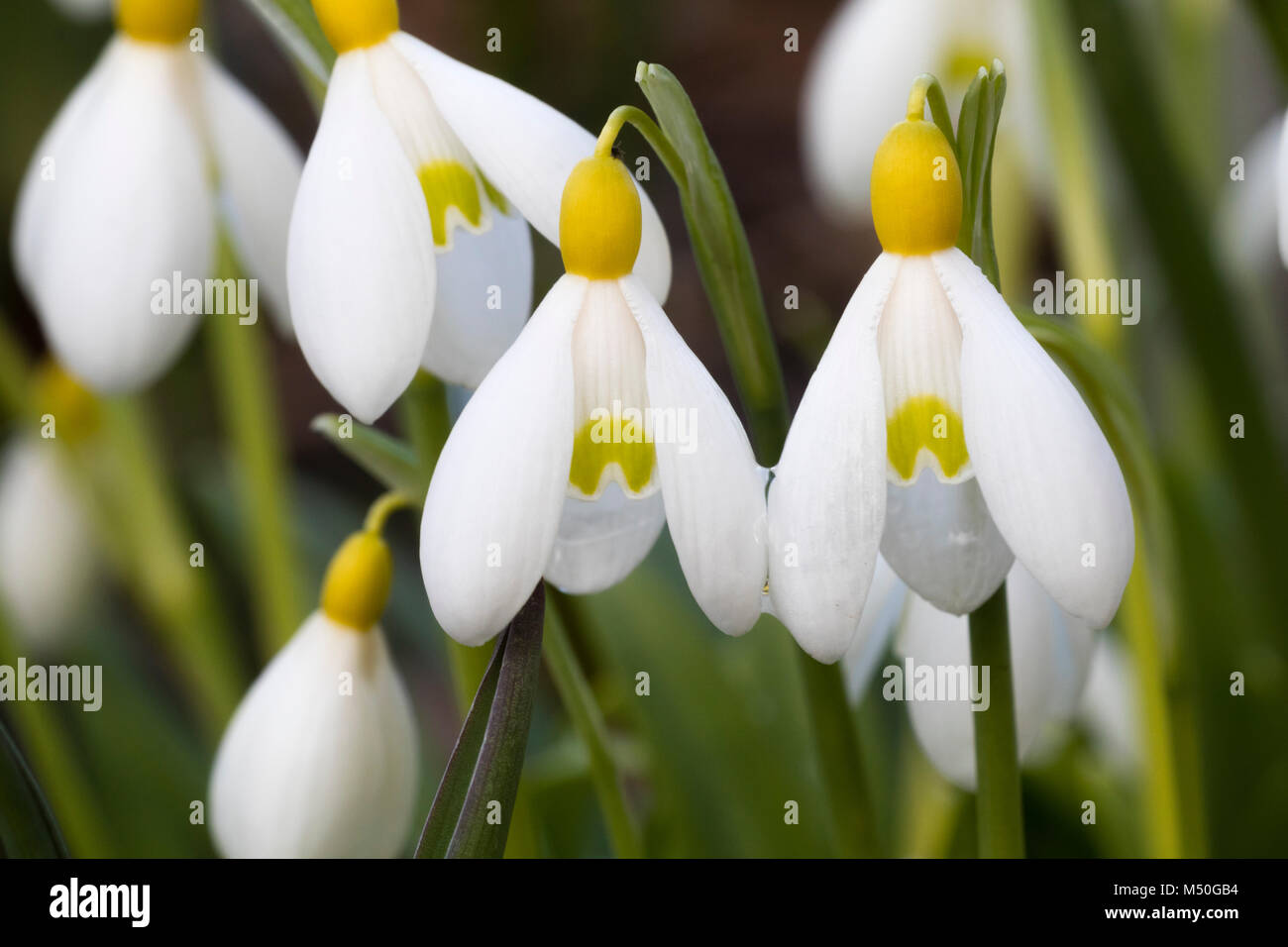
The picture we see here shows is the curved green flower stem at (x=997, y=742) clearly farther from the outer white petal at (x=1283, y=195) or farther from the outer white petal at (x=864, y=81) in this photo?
the outer white petal at (x=864, y=81)

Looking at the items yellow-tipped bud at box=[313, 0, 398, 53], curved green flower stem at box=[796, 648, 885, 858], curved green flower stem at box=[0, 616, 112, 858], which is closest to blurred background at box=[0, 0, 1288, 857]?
curved green flower stem at box=[0, 616, 112, 858]

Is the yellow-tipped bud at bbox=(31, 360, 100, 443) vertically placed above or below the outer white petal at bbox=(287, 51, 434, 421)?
above

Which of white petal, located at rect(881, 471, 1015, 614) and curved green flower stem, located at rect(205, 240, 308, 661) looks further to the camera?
curved green flower stem, located at rect(205, 240, 308, 661)

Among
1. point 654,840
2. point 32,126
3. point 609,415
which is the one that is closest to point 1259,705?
point 654,840

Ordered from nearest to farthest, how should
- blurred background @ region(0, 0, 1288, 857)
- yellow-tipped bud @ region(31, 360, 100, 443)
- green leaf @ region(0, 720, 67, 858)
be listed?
green leaf @ region(0, 720, 67, 858) → blurred background @ region(0, 0, 1288, 857) → yellow-tipped bud @ region(31, 360, 100, 443)

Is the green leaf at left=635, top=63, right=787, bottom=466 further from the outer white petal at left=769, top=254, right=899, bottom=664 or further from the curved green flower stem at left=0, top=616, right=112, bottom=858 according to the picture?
the curved green flower stem at left=0, top=616, right=112, bottom=858

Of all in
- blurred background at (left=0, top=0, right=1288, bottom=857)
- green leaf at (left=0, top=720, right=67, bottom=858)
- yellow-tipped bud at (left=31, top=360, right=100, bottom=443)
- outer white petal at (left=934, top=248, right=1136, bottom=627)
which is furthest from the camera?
yellow-tipped bud at (left=31, top=360, right=100, bottom=443)

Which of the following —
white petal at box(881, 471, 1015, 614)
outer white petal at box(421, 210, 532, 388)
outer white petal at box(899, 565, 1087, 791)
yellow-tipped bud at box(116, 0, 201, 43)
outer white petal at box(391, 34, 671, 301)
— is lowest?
outer white petal at box(899, 565, 1087, 791)
